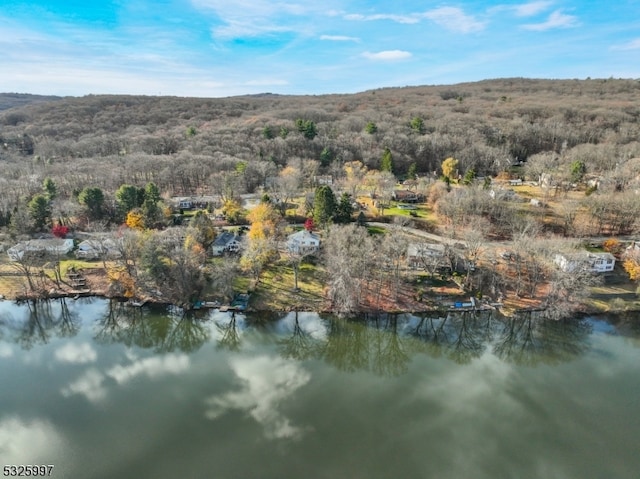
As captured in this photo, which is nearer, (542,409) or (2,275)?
(542,409)

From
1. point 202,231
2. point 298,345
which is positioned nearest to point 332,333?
point 298,345

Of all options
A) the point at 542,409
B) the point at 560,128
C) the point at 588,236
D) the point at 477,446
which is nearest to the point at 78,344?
the point at 477,446

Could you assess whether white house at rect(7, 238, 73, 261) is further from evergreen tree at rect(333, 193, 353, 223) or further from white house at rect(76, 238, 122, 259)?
evergreen tree at rect(333, 193, 353, 223)

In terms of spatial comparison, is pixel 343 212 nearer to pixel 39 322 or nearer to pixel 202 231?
pixel 202 231

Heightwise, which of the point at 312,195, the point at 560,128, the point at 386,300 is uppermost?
the point at 560,128

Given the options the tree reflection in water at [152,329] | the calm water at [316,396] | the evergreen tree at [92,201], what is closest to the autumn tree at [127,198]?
the evergreen tree at [92,201]

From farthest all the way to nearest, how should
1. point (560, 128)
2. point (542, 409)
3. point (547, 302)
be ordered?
1. point (560, 128)
2. point (547, 302)
3. point (542, 409)

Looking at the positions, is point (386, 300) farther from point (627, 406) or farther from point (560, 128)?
point (560, 128)

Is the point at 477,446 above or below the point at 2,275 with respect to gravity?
below

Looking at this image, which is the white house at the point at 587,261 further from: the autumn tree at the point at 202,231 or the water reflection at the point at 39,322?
the water reflection at the point at 39,322
